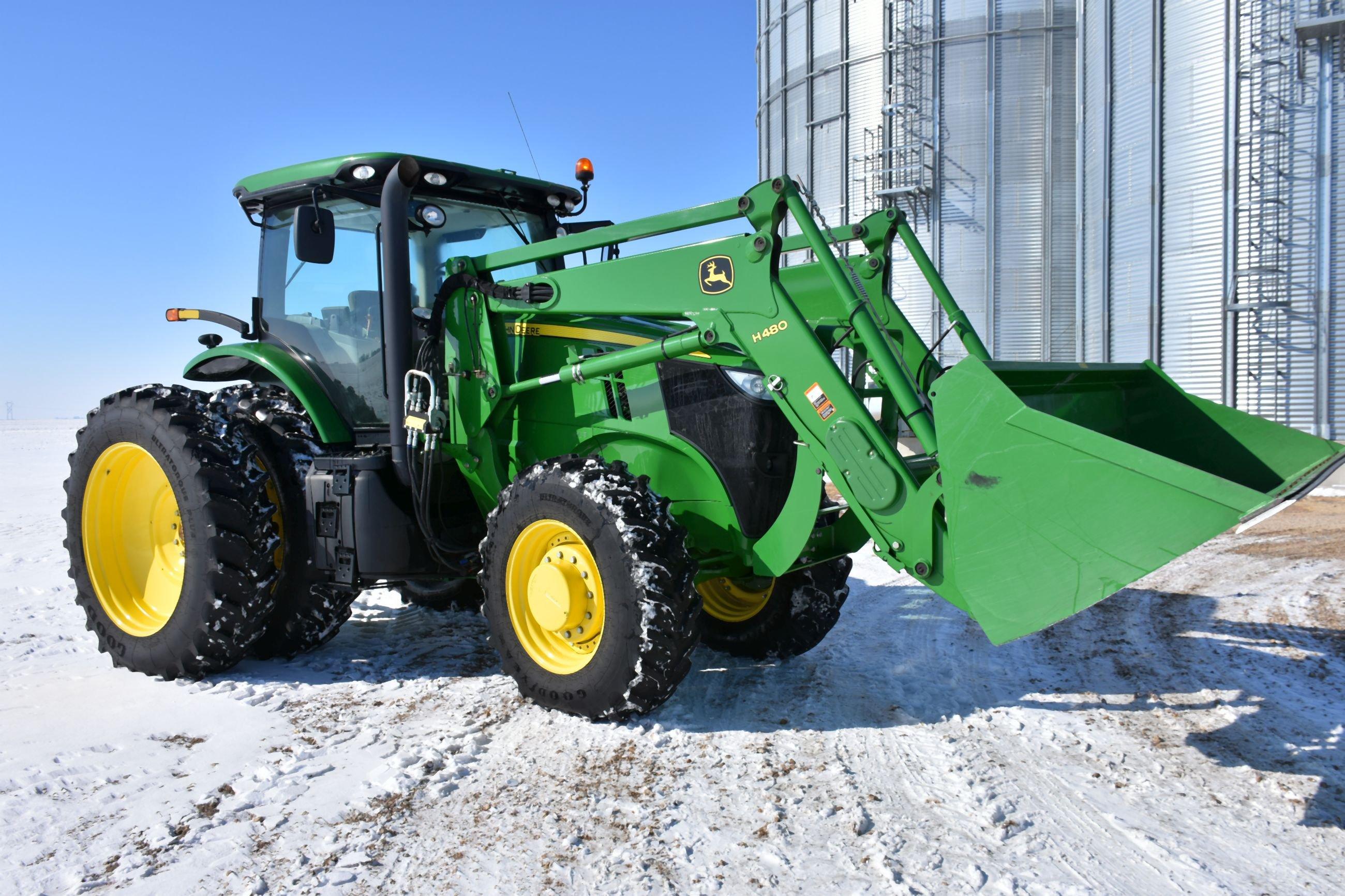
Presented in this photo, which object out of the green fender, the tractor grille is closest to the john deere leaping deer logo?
the tractor grille

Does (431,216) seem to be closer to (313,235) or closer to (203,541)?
(313,235)

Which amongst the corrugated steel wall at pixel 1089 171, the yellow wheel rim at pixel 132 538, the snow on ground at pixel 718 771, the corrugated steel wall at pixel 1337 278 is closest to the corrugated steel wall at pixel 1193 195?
the corrugated steel wall at pixel 1089 171

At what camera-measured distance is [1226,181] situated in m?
12.2

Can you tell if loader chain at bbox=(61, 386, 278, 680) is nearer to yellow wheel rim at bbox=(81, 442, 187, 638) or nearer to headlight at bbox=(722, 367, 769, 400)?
yellow wheel rim at bbox=(81, 442, 187, 638)

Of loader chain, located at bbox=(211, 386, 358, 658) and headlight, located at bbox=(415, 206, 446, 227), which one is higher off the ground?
headlight, located at bbox=(415, 206, 446, 227)

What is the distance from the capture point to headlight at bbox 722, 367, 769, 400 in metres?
4.20

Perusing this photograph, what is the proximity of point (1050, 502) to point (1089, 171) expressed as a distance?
13.7 m

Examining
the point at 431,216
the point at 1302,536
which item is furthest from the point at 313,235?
the point at 1302,536

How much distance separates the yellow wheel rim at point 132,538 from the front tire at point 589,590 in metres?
2.01

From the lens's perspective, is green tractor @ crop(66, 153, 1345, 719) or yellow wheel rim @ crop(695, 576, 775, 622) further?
yellow wheel rim @ crop(695, 576, 775, 622)

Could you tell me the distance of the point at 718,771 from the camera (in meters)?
3.50

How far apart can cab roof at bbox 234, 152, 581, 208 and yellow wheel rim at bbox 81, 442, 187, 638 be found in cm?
153

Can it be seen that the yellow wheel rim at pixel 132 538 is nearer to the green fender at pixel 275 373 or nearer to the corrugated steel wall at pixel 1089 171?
the green fender at pixel 275 373

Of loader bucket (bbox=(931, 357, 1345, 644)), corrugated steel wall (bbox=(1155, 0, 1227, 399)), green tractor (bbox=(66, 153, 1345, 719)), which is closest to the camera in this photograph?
loader bucket (bbox=(931, 357, 1345, 644))
